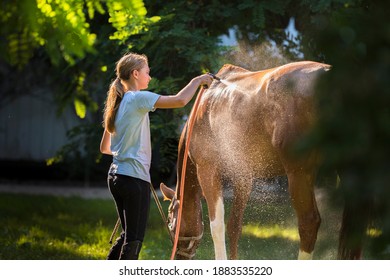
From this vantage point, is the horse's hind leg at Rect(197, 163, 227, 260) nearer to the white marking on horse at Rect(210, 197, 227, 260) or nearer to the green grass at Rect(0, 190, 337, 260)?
the white marking on horse at Rect(210, 197, 227, 260)

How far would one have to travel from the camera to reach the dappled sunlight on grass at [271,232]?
6207 millimetres

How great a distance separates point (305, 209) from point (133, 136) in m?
0.96

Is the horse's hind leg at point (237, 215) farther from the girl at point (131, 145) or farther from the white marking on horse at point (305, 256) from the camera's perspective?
the girl at point (131, 145)

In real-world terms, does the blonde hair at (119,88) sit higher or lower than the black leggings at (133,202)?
higher

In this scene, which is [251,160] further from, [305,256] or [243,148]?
[305,256]

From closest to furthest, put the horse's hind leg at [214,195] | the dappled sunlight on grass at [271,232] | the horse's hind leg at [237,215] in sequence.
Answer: the horse's hind leg at [214,195] < the horse's hind leg at [237,215] < the dappled sunlight on grass at [271,232]

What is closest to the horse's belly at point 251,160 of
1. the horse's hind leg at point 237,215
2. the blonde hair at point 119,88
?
the horse's hind leg at point 237,215

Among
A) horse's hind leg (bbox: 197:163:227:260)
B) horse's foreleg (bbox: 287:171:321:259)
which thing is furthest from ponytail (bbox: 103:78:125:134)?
horse's foreleg (bbox: 287:171:321:259)

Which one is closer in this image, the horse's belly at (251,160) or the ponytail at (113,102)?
the ponytail at (113,102)

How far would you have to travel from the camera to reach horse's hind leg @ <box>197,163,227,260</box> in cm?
449

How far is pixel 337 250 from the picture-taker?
141 inches

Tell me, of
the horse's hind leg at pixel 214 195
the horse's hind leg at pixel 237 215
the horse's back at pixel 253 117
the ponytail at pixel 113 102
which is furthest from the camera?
the horse's hind leg at pixel 237 215

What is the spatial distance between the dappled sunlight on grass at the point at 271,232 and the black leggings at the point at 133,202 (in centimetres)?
260

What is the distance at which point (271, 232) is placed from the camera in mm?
6246
